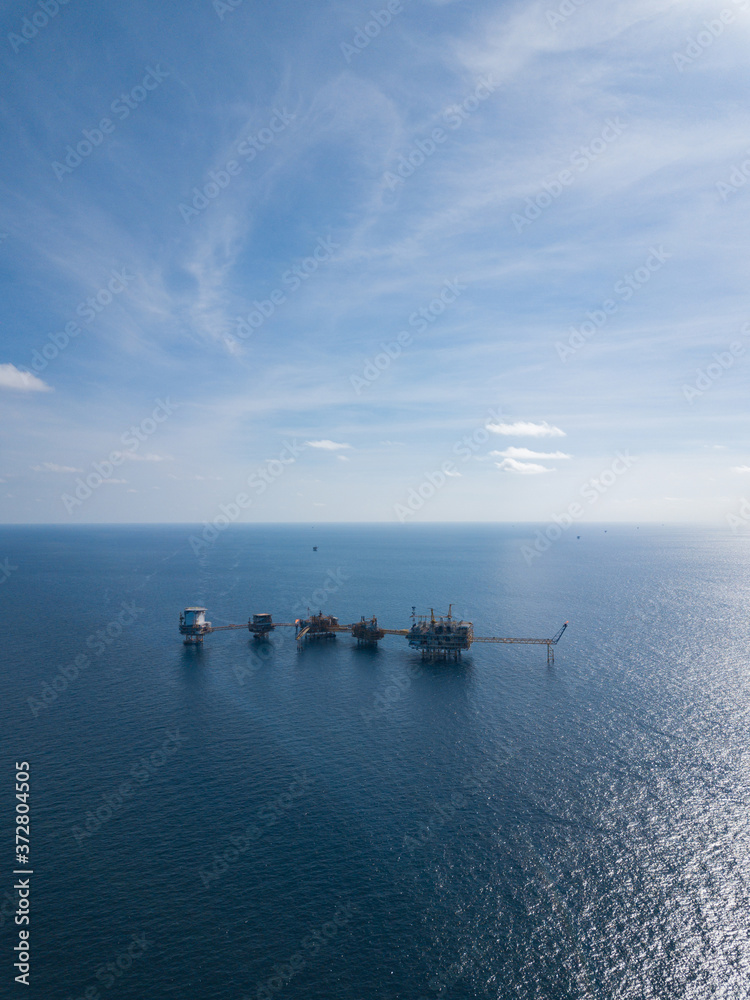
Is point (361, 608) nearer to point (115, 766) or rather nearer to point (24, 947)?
point (115, 766)

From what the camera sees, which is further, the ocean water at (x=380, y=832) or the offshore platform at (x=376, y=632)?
the offshore platform at (x=376, y=632)

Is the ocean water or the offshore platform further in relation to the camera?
the offshore platform

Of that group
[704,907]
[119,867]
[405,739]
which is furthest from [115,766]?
[704,907]

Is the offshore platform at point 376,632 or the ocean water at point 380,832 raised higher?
the offshore platform at point 376,632

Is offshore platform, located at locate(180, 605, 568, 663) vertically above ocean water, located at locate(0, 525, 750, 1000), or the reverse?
offshore platform, located at locate(180, 605, 568, 663)
